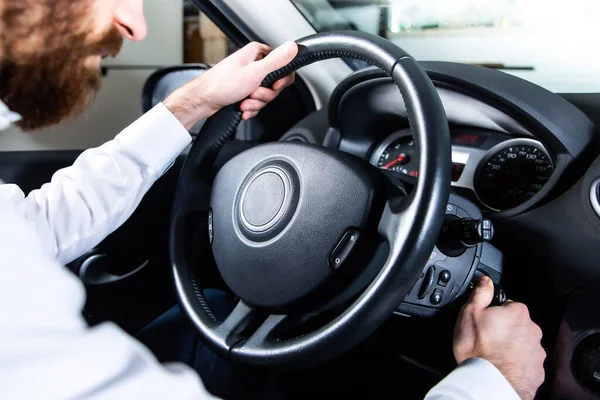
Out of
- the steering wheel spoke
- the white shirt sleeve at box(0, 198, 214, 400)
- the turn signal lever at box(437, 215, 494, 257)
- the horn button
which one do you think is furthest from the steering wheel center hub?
the white shirt sleeve at box(0, 198, 214, 400)

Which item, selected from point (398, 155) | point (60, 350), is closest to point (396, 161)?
point (398, 155)

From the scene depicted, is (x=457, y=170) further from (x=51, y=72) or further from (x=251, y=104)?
(x=51, y=72)

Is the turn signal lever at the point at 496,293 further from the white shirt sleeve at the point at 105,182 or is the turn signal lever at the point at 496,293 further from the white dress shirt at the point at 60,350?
the white shirt sleeve at the point at 105,182

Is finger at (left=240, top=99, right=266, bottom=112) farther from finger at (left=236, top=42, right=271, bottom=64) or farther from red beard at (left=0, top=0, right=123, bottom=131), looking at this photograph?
red beard at (left=0, top=0, right=123, bottom=131)

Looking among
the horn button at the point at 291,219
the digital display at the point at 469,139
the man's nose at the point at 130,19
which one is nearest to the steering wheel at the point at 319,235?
the horn button at the point at 291,219

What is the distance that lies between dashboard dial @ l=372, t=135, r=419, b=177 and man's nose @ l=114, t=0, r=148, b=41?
21.2 inches

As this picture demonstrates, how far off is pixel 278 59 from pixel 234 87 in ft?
0.42

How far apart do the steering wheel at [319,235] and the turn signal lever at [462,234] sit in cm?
9

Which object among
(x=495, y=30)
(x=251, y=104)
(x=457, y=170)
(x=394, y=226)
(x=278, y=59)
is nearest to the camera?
(x=394, y=226)

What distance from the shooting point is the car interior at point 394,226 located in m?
0.73

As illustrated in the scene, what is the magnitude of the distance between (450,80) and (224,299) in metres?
0.63

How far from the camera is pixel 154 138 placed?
108 centimetres

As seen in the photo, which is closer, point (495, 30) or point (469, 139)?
point (469, 139)

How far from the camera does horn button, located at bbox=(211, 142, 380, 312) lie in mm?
798
